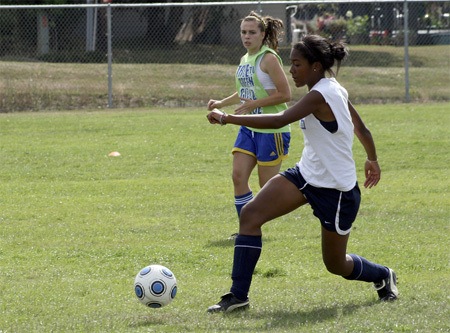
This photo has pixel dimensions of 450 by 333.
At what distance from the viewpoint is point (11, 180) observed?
476 inches

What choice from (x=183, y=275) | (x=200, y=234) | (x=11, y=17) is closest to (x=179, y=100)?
(x=11, y=17)

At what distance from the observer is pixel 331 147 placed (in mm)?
5699

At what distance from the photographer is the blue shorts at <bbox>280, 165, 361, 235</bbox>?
5719 mm

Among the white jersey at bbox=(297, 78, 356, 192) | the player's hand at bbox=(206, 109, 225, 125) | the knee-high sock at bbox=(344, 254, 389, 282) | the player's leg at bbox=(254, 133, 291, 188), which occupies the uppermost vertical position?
the player's hand at bbox=(206, 109, 225, 125)

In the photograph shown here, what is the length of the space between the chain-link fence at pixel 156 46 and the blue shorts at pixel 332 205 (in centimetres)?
1402

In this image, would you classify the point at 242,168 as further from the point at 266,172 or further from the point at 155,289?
the point at 155,289

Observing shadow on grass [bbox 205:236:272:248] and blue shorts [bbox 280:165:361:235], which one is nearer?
blue shorts [bbox 280:165:361:235]

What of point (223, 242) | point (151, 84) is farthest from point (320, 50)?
point (151, 84)

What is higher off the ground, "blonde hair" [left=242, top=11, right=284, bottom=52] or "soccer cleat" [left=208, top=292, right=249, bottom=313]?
"blonde hair" [left=242, top=11, right=284, bottom=52]

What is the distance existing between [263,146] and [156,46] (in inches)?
759

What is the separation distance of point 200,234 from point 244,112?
2.08m

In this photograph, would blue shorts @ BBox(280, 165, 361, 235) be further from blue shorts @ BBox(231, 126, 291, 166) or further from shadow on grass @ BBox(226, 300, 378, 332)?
blue shorts @ BBox(231, 126, 291, 166)

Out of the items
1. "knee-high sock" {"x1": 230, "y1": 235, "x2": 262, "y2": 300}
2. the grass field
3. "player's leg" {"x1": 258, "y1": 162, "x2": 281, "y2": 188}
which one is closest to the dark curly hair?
"knee-high sock" {"x1": 230, "y1": 235, "x2": 262, "y2": 300}

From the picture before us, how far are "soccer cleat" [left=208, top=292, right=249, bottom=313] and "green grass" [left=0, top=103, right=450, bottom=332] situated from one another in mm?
70
